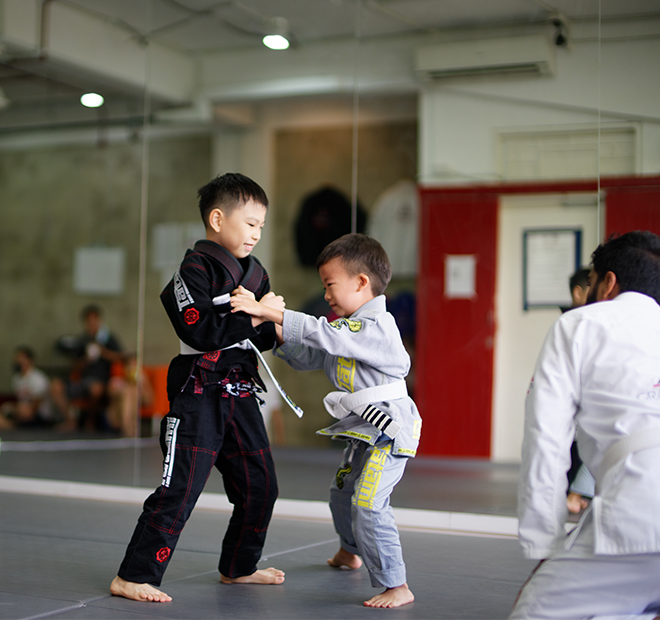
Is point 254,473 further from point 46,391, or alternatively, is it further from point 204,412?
point 46,391

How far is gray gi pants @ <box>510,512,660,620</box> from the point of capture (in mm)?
1510

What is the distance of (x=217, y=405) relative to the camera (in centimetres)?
227

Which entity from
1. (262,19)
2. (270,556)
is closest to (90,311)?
(262,19)

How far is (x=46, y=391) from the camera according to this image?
822cm

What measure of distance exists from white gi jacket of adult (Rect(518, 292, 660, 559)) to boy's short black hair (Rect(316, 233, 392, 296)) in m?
0.82

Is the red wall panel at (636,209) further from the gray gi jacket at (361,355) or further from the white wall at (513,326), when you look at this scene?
the gray gi jacket at (361,355)

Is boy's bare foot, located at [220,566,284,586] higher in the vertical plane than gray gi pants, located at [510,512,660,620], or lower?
lower

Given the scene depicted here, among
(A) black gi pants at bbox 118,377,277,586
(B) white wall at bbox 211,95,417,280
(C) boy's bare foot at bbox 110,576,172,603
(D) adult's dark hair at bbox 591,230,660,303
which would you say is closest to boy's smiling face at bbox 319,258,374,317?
(A) black gi pants at bbox 118,377,277,586

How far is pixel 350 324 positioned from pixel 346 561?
91 cm

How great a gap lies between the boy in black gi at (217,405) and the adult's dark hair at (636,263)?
93cm

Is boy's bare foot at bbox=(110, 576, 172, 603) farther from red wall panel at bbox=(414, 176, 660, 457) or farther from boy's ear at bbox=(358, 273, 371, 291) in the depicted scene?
red wall panel at bbox=(414, 176, 660, 457)

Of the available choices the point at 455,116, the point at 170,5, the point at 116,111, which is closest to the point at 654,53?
the point at 455,116

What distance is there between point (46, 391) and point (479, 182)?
536cm

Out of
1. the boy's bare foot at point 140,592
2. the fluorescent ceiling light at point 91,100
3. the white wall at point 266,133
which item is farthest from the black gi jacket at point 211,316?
the fluorescent ceiling light at point 91,100
